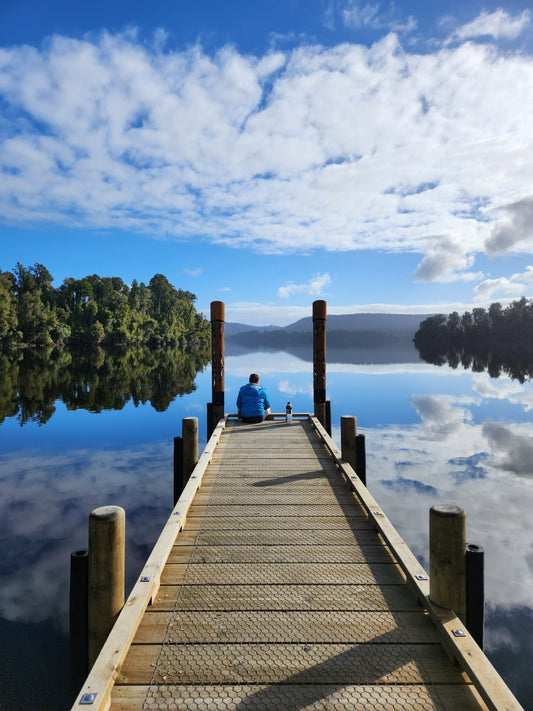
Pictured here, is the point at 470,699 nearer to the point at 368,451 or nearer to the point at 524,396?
the point at 368,451

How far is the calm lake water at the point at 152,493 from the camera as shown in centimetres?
587

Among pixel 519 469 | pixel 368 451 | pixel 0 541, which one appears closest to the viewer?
pixel 0 541

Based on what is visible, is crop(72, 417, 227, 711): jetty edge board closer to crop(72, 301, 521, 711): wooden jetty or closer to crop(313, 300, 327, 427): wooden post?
crop(72, 301, 521, 711): wooden jetty

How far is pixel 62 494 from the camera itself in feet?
37.8

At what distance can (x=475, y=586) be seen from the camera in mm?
4535

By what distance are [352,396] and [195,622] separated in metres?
29.0

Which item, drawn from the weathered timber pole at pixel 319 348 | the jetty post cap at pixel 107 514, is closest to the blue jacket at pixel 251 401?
the weathered timber pole at pixel 319 348

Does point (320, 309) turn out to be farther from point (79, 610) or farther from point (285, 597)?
point (79, 610)

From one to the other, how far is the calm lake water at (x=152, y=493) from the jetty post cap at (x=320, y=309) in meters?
5.24

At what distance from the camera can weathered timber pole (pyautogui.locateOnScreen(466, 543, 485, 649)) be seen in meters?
4.46

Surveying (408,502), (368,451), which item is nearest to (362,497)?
(408,502)

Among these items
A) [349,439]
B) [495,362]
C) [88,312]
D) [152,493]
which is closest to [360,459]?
[349,439]

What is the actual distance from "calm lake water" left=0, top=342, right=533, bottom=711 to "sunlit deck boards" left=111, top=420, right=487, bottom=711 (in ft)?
8.20

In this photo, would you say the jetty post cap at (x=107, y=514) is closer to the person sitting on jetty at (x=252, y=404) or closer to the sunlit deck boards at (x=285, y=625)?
the sunlit deck boards at (x=285, y=625)
